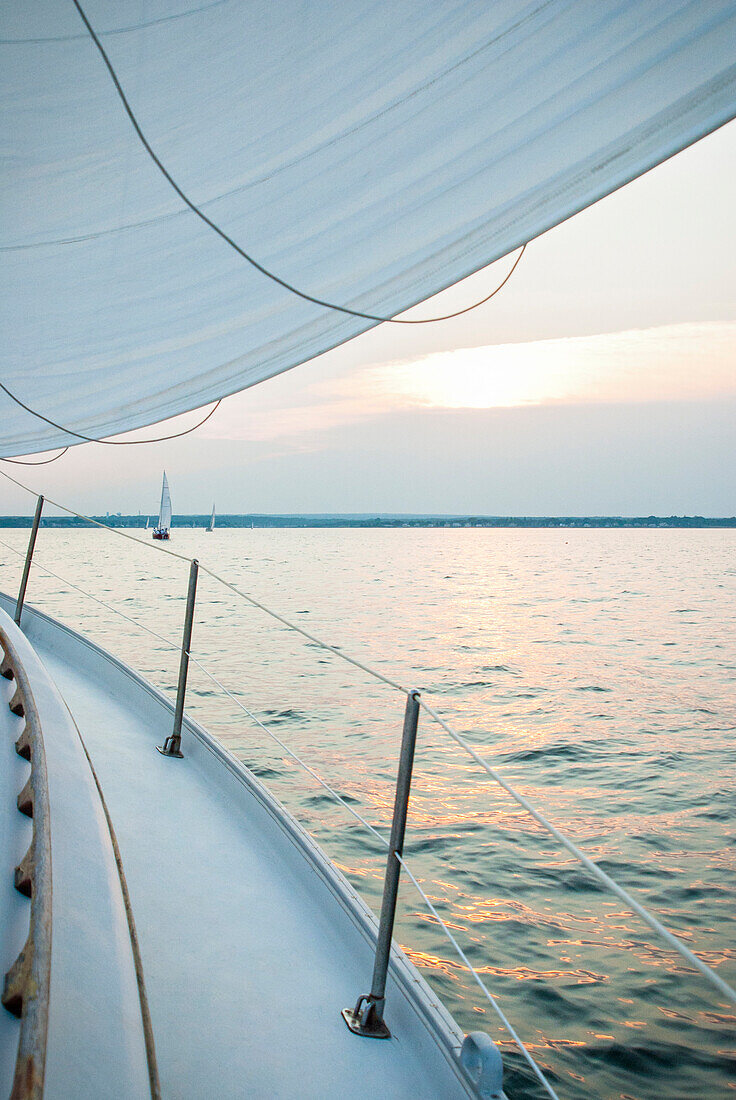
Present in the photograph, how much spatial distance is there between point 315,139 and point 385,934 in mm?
1568

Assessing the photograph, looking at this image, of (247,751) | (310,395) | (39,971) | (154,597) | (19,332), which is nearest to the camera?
(39,971)

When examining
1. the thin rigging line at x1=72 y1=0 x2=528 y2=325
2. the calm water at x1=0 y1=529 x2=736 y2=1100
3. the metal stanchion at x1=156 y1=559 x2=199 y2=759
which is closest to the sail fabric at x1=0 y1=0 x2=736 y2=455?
the thin rigging line at x1=72 y1=0 x2=528 y2=325

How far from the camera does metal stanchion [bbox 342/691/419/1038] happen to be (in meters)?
1.48

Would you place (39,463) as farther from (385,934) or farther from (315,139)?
(385,934)

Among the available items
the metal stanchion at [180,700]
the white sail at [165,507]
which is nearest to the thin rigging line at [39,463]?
the metal stanchion at [180,700]

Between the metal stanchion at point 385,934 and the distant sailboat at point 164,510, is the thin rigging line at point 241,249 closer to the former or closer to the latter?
the metal stanchion at point 385,934

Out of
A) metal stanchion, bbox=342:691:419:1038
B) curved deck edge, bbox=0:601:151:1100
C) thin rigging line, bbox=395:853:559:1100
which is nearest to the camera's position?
curved deck edge, bbox=0:601:151:1100

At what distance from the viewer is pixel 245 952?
168cm

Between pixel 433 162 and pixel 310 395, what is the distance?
1802 centimetres

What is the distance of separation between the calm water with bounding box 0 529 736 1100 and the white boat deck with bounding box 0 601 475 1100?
1.64 meters

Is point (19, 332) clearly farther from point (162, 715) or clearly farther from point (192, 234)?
point (162, 715)

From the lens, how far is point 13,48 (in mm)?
1706

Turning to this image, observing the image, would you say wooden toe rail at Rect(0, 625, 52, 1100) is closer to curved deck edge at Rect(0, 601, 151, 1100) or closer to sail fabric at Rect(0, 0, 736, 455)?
curved deck edge at Rect(0, 601, 151, 1100)

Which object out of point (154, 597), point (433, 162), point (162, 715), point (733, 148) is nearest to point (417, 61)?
point (433, 162)
